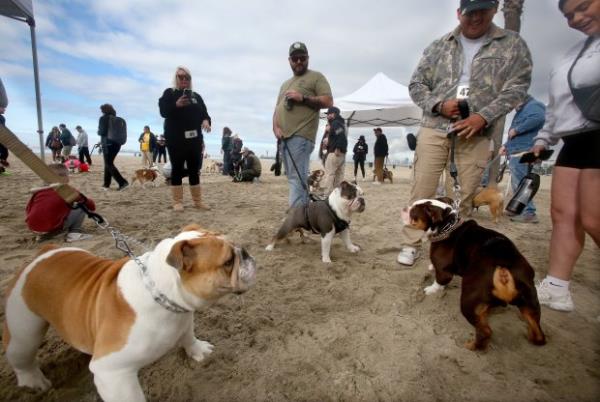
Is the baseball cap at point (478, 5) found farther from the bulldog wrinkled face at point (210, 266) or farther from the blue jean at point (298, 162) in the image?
the bulldog wrinkled face at point (210, 266)

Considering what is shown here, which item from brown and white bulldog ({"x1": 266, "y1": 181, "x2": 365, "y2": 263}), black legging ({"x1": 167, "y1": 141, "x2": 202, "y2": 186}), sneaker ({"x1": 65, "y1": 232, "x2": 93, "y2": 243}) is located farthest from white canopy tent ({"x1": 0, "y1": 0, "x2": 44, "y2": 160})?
brown and white bulldog ({"x1": 266, "y1": 181, "x2": 365, "y2": 263})

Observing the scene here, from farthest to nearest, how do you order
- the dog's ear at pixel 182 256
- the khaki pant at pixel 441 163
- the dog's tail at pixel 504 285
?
1. the khaki pant at pixel 441 163
2. the dog's tail at pixel 504 285
3. the dog's ear at pixel 182 256

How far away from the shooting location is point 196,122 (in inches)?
219

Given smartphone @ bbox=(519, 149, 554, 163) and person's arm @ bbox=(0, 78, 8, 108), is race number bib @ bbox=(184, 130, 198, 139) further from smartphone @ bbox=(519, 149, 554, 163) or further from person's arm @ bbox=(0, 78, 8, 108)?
smartphone @ bbox=(519, 149, 554, 163)

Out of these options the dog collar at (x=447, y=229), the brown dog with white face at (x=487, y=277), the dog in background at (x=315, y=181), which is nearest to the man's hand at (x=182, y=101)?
the dog collar at (x=447, y=229)

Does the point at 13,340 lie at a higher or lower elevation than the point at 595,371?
higher

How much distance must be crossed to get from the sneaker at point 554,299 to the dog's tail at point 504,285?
1.02 meters

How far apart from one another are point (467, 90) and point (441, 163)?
776 mm

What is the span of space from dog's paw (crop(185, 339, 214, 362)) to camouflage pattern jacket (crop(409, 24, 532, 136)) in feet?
10.0

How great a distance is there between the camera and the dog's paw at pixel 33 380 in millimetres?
1683

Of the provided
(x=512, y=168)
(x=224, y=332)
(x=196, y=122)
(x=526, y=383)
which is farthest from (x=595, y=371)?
(x=196, y=122)

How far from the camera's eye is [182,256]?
147cm

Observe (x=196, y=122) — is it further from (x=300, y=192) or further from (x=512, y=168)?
(x=512, y=168)

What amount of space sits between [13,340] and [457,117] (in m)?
3.88
